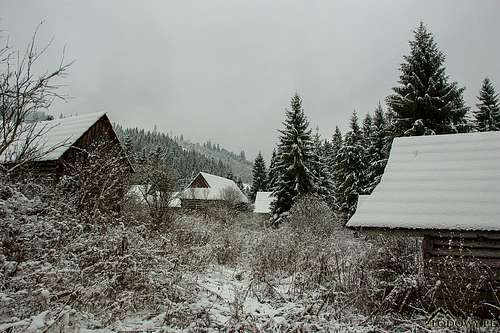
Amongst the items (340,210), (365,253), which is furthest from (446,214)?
(340,210)

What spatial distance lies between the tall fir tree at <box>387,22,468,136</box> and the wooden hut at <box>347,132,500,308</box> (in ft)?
36.7

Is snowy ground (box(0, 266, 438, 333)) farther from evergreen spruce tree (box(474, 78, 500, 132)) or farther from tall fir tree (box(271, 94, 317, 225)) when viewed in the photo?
evergreen spruce tree (box(474, 78, 500, 132))

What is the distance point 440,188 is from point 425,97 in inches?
547

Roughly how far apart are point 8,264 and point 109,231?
207 centimetres

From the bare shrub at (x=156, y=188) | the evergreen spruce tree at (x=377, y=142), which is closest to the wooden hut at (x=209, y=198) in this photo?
A: the bare shrub at (x=156, y=188)

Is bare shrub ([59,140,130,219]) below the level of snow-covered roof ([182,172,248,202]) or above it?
below

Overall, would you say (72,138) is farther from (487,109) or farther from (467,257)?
(487,109)

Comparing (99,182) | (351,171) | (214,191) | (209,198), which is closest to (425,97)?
(351,171)

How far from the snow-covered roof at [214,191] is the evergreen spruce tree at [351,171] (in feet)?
35.7

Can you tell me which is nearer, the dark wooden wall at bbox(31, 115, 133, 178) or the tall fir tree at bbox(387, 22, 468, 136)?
the dark wooden wall at bbox(31, 115, 133, 178)

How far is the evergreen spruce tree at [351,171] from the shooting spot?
3152 cm

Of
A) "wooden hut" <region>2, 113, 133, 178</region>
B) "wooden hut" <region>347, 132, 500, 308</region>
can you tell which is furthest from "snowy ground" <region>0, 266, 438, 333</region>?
"wooden hut" <region>2, 113, 133, 178</region>

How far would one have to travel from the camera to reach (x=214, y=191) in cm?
4478

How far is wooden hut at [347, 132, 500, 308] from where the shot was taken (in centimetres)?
663
